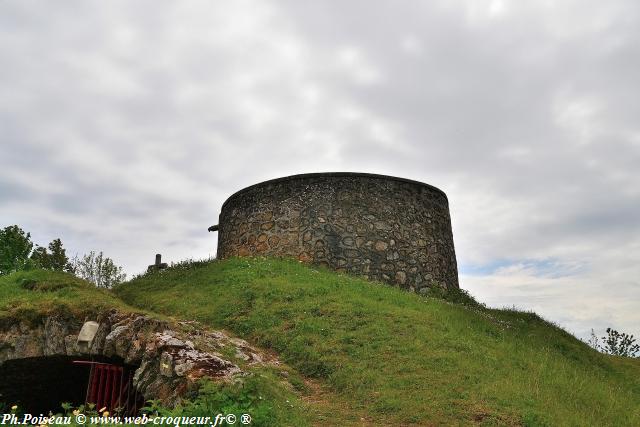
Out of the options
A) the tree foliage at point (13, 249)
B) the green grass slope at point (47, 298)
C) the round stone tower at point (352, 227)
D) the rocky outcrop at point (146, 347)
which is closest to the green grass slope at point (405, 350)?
the rocky outcrop at point (146, 347)

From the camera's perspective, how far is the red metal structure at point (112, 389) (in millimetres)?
9484

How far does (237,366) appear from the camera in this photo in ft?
27.2

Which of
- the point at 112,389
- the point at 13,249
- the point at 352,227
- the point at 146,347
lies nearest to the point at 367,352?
the point at 146,347

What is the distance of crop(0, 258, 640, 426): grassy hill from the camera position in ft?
23.3

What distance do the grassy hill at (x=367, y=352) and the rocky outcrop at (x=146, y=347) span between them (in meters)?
0.44

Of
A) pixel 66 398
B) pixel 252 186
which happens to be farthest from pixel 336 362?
pixel 252 186

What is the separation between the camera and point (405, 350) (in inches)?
363

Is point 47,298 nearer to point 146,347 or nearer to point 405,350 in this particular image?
point 146,347

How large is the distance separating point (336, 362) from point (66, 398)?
7.59 meters

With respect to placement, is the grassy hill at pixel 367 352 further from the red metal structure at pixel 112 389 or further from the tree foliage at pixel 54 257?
the tree foliage at pixel 54 257

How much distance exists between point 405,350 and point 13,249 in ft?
97.5

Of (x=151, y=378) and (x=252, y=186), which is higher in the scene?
(x=252, y=186)

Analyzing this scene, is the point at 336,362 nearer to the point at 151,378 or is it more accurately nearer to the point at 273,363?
the point at 273,363

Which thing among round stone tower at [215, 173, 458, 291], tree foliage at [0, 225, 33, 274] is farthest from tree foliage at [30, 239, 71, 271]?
round stone tower at [215, 173, 458, 291]
